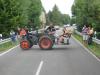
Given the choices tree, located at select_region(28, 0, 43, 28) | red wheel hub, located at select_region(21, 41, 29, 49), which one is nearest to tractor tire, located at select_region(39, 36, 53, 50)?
red wheel hub, located at select_region(21, 41, 29, 49)

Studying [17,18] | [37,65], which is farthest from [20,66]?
[17,18]

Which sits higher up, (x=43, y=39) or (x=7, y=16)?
(x=7, y=16)

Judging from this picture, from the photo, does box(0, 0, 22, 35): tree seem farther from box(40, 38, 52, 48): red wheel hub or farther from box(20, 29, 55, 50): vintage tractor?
box(40, 38, 52, 48): red wheel hub

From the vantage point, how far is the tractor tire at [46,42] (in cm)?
2931

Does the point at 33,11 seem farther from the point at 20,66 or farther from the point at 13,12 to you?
the point at 20,66

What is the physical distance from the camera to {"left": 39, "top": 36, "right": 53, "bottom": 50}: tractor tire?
29312mm

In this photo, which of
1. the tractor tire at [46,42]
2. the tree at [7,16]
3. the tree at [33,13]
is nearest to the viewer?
the tractor tire at [46,42]

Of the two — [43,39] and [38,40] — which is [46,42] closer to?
[43,39]

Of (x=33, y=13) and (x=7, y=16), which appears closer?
(x=7, y=16)

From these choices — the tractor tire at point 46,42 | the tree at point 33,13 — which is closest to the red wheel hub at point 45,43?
the tractor tire at point 46,42

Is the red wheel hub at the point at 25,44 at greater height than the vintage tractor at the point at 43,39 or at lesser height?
lesser

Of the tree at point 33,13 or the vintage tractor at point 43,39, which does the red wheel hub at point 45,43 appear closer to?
the vintage tractor at point 43,39

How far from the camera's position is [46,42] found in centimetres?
2941

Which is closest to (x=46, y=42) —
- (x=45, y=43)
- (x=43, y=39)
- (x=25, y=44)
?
(x=45, y=43)
